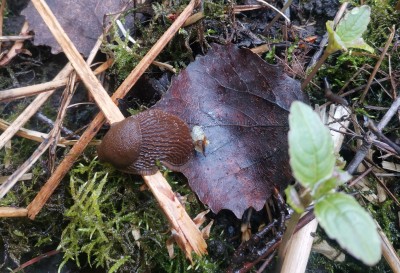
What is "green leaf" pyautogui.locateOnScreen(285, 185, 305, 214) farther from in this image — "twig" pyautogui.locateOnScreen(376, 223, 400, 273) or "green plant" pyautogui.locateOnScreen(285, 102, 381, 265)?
"twig" pyautogui.locateOnScreen(376, 223, 400, 273)

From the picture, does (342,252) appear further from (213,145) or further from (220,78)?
(220,78)

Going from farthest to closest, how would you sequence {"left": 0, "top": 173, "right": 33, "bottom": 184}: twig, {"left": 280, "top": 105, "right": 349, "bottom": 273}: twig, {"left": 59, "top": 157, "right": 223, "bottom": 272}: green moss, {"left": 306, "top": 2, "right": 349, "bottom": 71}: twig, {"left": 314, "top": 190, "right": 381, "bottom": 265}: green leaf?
{"left": 306, "top": 2, "right": 349, "bottom": 71}: twig
{"left": 0, "top": 173, "right": 33, "bottom": 184}: twig
{"left": 59, "top": 157, "right": 223, "bottom": 272}: green moss
{"left": 280, "top": 105, "right": 349, "bottom": 273}: twig
{"left": 314, "top": 190, "right": 381, "bottom": 265}: green leaf

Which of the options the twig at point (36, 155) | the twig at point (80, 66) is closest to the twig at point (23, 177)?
the twig at point (36, 155)

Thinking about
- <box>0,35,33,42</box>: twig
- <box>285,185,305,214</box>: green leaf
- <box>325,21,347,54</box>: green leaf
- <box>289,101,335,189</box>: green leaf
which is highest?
<box>325,21,347,54</box>: green leaf

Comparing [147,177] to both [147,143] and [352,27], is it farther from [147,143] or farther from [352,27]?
[352,27]

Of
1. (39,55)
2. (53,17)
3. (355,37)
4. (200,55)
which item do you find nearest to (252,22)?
(200,55)

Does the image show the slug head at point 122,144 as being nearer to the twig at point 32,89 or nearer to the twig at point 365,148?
the twig at point 32,89

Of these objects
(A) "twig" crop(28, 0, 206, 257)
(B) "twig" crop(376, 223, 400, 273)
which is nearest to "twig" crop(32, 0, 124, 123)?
(A) "twig" crop(28, 0, 206, 257)
